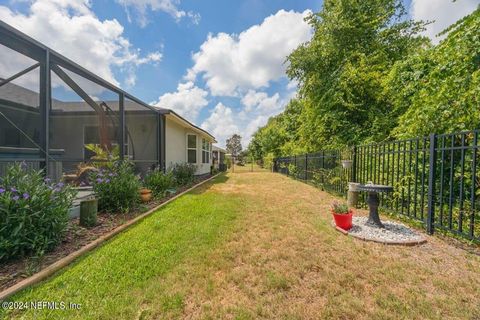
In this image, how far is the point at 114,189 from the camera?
4.67 m

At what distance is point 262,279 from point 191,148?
1106 cm

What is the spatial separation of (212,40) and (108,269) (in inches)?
453

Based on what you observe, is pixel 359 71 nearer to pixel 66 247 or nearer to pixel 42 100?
pixel 42 100

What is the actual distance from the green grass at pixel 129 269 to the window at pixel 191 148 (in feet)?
27.4

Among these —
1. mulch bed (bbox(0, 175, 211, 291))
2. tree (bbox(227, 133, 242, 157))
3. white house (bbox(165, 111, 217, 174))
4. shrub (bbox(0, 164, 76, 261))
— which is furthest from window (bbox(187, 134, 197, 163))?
tree (bbox(227, 133, 242, 157))

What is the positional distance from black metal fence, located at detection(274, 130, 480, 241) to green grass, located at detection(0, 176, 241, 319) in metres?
3.58

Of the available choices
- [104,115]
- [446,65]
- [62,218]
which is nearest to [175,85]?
[104,115]

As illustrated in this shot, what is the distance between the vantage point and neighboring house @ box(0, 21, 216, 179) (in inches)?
138

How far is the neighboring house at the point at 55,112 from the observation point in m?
3.50

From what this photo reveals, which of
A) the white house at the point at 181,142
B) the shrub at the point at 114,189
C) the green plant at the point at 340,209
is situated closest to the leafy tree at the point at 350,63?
the green plant at the point at 340,209

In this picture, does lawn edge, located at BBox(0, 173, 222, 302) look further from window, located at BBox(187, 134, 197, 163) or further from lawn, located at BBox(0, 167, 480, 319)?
window, located at BBox(187, 134, 197, 163)

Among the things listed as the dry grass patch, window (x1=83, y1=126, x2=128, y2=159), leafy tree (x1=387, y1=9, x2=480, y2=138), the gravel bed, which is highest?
leafy tree (x1=387, y1=9, x2=480, y2=138)

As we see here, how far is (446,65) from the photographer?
13.8ft

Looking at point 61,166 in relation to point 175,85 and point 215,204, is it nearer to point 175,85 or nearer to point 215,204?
point 215,204
